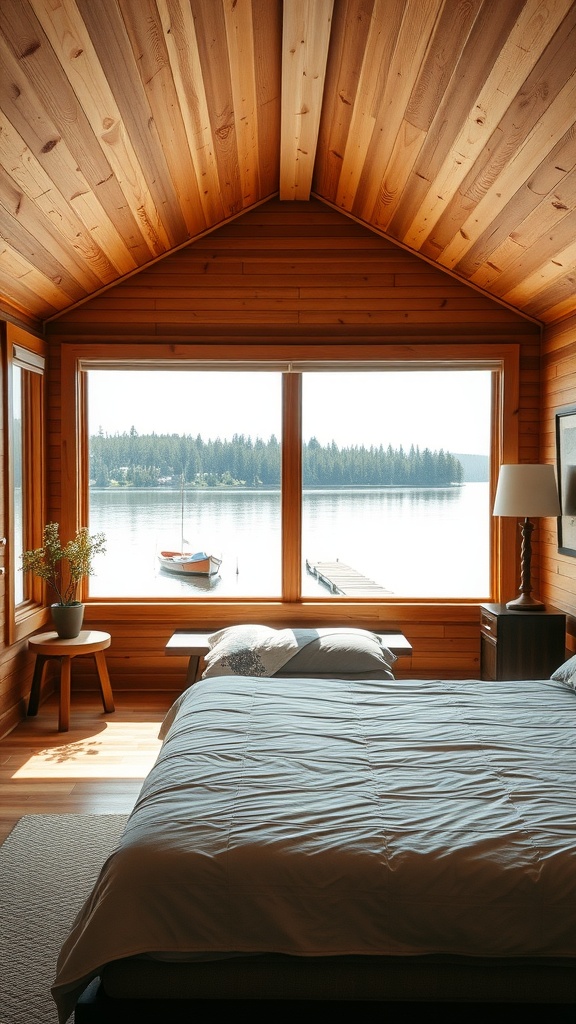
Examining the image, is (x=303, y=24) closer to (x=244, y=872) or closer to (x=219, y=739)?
(x=219, y=739)

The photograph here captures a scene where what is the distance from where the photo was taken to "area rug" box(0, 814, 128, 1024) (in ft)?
7.18

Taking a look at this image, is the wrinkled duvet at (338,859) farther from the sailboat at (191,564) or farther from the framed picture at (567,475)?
the sailboat at (191,564)

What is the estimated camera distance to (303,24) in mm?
3133

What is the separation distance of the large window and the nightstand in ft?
2.75

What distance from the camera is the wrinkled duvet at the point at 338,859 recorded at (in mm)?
1733

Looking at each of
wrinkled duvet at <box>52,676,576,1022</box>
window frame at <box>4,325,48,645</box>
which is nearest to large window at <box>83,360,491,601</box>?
window frame at <box>4,325,48,645</box>

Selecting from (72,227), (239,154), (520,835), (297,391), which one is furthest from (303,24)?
(520,835)

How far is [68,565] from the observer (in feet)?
16.7

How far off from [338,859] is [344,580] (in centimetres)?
348

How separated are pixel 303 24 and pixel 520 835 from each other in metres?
2.99

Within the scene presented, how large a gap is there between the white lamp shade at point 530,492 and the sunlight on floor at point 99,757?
2.33 metres

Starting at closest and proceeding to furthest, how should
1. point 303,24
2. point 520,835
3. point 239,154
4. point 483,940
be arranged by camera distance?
point 483,940, point 520,835, point 303,24, point 239,154

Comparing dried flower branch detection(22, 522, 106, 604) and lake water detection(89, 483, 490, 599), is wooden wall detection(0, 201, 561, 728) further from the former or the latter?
dried flower branch detection(22, 522, 106, 604)

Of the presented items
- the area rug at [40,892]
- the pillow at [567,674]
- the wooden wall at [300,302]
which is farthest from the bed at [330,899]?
the wooden wall at [300,302]
